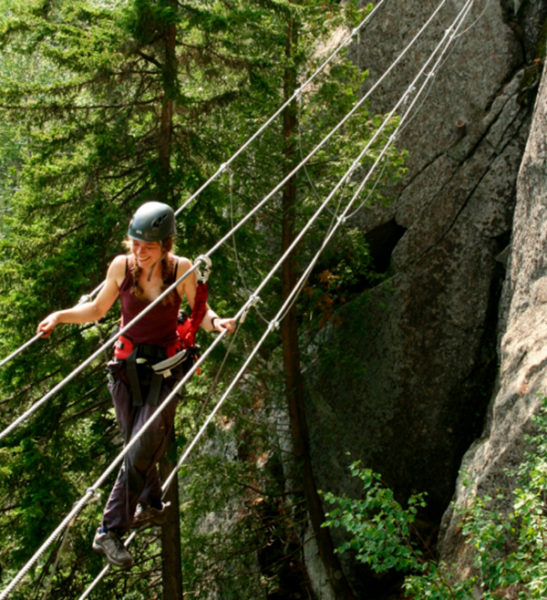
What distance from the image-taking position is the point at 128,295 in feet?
13.6

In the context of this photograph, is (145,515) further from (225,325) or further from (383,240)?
(383,240)

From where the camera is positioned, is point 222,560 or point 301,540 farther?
point 301,540

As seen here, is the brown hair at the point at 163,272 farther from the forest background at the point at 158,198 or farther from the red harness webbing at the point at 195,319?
the forest background at the point at 158,198

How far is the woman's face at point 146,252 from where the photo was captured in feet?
13.3

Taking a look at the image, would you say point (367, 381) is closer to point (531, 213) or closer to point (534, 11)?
point (531, 213)

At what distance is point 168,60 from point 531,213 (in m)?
4.47

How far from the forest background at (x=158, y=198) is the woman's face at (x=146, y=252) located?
3.64 meters

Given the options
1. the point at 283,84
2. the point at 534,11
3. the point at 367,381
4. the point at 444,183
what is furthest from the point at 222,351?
the point at 534,11

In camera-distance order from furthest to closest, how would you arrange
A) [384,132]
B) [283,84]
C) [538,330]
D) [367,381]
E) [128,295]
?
[367,381] < [283,84] < [384,132] < [538,330] < [128,295]

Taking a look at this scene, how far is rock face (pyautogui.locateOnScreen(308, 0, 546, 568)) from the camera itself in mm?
10766

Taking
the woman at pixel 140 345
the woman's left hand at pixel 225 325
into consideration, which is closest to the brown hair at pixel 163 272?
the woman at pixel 140 345

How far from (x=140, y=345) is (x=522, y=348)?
428 centimetres

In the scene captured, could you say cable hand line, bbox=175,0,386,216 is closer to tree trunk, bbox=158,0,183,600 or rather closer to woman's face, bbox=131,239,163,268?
woman's face, bbox=131,239,163,268

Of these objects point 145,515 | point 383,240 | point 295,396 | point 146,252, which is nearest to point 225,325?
point 146,252
